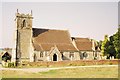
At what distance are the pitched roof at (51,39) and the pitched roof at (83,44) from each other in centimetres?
216

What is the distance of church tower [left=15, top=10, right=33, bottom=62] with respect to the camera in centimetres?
6112

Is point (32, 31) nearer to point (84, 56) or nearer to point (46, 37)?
point (46, 37)

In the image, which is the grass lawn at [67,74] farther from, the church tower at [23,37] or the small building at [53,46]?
the church tower at [23,37]

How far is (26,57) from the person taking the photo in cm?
6141

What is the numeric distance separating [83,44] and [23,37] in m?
17.8

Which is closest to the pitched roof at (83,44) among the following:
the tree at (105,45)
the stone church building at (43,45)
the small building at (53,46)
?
the stone church building at (43,45)

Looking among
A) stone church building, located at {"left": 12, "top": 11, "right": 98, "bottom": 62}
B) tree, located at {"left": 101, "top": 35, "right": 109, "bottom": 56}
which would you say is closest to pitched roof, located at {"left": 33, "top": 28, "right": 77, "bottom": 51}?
stone church building, located at {"left": 12, "top": 11, "right": 98, "bottom": 62}

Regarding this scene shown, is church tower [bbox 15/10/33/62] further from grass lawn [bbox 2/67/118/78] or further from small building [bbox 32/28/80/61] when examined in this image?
grass lawn [bbox 2/67/118/78]

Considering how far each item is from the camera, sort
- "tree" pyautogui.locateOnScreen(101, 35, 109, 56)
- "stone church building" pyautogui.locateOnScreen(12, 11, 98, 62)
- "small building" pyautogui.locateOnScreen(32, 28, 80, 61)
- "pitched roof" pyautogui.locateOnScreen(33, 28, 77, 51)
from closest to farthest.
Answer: "small building" pyautogui.locateOnScreen(32, 28, 80, 61) < "stone church building" pyautogui.locateOnScreen(12, 11, 98, 62) < "pitched roof" pyautogui.locateOnScreen(33, 28, 77, 51) < "tree" pyautogui.locateOnScreen(101, 35, 109, 56)

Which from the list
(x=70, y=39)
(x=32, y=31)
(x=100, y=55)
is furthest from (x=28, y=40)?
(x=100, y=55)

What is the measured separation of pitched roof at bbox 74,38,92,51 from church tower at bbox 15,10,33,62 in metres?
14.1

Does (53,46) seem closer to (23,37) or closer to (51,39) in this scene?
(51,39)

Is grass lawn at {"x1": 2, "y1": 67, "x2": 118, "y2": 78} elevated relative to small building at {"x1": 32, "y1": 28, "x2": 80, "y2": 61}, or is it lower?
lower

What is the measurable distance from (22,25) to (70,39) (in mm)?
14488
